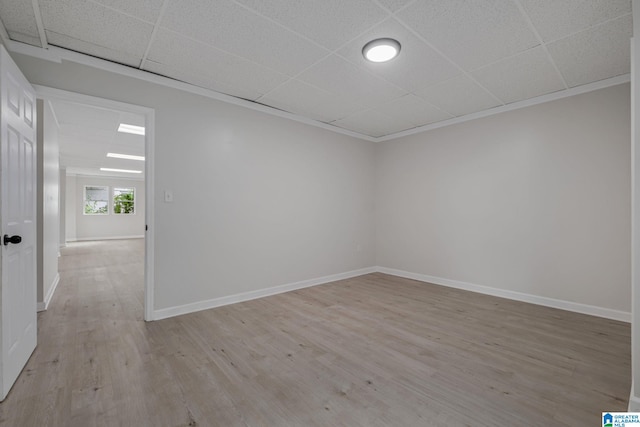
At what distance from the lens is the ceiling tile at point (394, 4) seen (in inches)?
75.9

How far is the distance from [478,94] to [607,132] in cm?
142

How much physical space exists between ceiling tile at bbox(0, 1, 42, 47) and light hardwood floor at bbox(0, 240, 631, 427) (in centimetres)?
261

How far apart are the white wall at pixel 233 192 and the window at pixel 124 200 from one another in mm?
10551

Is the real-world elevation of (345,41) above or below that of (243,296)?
above

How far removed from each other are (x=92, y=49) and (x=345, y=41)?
228 centimetres

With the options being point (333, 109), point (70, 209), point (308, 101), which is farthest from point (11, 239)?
point (70, 209)

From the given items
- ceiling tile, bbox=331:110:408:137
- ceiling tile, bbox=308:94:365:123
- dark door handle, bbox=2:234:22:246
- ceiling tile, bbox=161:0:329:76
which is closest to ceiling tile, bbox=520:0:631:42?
ceiling tile, bbox=161:0:329:76

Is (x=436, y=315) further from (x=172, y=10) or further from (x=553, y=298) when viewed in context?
(x=172, y=10)

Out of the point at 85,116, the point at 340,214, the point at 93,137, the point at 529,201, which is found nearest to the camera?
the point at 529,201

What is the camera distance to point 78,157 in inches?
292

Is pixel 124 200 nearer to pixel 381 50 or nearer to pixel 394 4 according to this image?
pixel 381 50

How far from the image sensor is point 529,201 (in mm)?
3666

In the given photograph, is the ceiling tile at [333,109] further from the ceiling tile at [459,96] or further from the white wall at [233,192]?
the ceiling tile at [459,96]

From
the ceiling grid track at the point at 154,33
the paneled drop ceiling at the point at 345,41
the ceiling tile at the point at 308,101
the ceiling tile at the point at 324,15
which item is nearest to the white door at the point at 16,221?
the paneled drop ceiling at the point at 345,41
